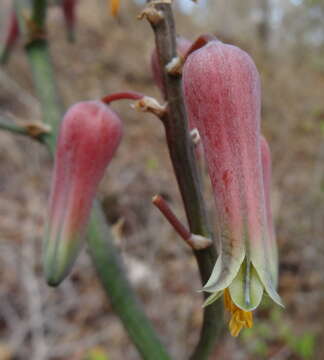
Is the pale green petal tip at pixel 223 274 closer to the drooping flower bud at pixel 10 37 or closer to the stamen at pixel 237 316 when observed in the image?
the stamen at pixel 237 316

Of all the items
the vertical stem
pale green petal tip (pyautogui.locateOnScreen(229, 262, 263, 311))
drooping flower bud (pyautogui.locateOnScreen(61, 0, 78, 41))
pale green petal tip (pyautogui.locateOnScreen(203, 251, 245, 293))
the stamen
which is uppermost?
the vertical stem

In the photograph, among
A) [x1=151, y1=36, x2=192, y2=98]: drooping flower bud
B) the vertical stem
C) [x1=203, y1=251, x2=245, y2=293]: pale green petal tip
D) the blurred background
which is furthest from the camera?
the blurred background

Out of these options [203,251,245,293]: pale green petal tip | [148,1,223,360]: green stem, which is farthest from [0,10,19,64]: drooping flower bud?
[203,251,245,293]: pale green petal tip

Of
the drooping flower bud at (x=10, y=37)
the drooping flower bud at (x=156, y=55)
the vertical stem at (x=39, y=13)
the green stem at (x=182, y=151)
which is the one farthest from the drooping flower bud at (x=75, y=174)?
the drooping flower bud at (x=10, y=37)

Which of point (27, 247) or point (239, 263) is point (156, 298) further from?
point (239, 263)

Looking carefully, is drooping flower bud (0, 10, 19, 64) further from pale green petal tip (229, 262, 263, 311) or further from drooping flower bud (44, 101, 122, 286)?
pale green petal tip (229, 262, 263, 311)

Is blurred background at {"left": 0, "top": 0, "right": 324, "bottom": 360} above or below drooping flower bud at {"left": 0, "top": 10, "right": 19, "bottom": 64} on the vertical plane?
below

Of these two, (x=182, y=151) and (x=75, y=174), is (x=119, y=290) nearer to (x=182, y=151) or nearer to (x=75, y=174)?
(x=75, y=174)

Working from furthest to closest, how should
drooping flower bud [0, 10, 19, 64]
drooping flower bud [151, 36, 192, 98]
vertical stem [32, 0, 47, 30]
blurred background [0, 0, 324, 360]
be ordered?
blurred background [0, 0, 324, 360], drooping flower bud [0, 10, 19, 64], vertical stem [32, 0, 47, 30], drooping flower bud [151, 36, 192, 98]

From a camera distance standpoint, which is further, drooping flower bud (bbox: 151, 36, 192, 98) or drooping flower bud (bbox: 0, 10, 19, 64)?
drooping flower bud (bbox: 0, 10, 19, 64)
